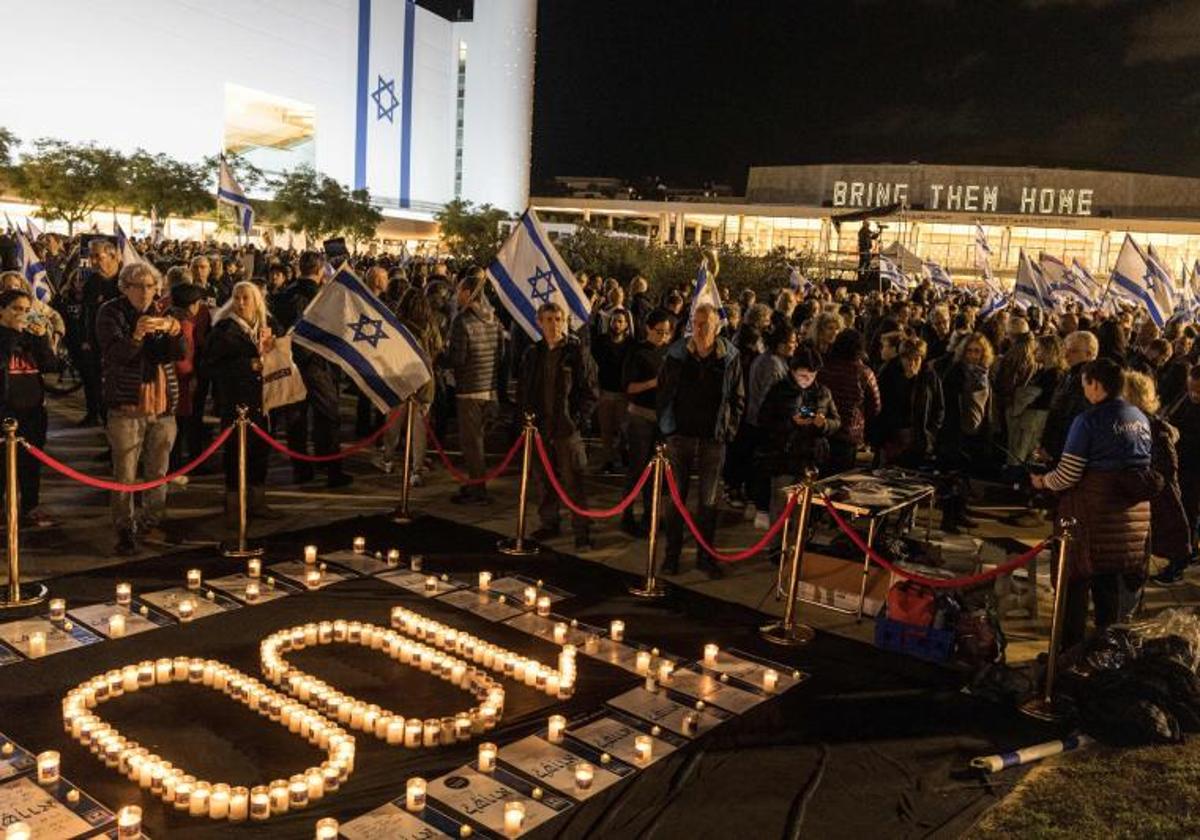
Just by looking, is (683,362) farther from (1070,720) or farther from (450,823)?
(450,823)

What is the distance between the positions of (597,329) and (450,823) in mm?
8783

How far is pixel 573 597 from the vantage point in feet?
24.7

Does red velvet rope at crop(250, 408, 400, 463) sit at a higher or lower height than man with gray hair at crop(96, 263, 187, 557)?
lower

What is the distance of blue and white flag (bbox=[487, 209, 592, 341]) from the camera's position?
31.0ft

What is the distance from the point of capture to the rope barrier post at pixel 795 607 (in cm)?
693

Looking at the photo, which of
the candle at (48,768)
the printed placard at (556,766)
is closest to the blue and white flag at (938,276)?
the printed placard at (556,766)

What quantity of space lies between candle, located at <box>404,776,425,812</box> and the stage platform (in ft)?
0.20

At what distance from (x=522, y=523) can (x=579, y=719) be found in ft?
10.1

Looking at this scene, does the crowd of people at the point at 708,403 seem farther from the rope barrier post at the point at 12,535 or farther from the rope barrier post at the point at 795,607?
the rope barrier post at the point at 12,535

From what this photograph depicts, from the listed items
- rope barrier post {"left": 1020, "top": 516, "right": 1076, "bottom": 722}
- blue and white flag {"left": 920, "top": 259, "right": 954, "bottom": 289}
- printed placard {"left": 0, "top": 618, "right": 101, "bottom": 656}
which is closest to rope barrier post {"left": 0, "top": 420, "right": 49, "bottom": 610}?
printed placard {"left": 0, "top": 618, "right": 101, "bottom": 656}

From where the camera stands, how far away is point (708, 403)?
7.85m

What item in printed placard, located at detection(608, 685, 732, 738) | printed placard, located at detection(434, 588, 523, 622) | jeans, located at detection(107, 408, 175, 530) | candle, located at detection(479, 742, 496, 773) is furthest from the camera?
jeans, located at detection(107, 408, 175, 530)

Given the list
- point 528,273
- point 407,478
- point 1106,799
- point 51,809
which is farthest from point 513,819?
point 528,273

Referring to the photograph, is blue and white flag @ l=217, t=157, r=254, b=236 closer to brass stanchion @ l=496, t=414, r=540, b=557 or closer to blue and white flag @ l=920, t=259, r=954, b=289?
brass stanchion @ l=496, t=414, r=540, b=557
